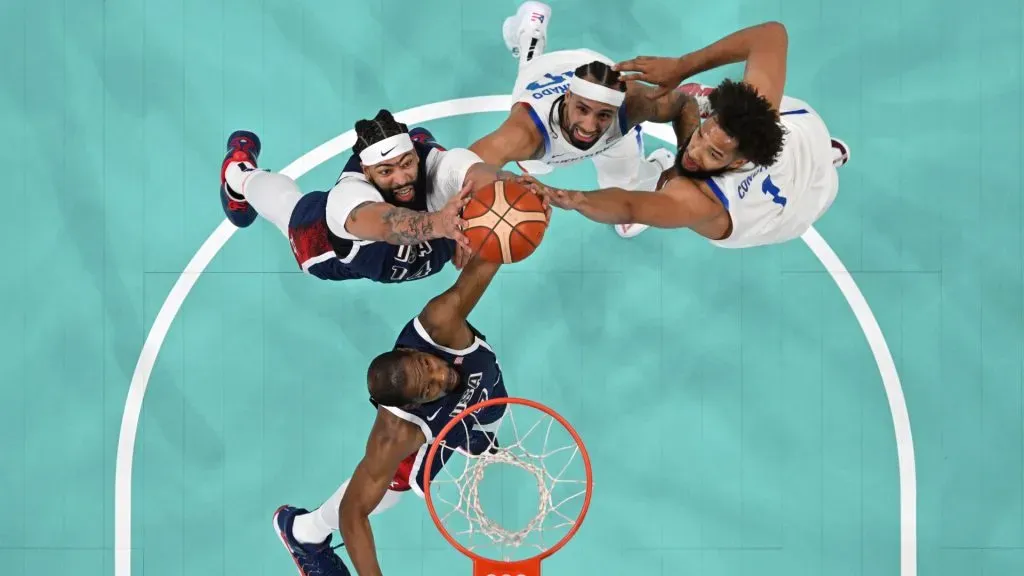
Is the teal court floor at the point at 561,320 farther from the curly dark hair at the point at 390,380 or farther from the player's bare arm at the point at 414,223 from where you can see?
the player's bare arm at the point at 414,223

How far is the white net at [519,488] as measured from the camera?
235 inches

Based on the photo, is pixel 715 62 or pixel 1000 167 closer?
pixel 715 62

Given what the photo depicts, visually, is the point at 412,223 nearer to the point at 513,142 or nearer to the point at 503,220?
the point at 503,220

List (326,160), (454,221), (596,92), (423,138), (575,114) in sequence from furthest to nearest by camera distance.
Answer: (326,160), (423,138), (575,114), (596,92), (454,221)

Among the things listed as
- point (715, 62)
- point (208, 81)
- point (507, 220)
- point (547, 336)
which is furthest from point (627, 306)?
point (208, 81)

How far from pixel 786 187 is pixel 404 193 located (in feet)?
6.57

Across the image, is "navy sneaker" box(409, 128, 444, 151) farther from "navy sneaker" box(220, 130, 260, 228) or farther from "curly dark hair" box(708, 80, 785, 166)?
"curly dark hair" box(708, 80, 785, 166)

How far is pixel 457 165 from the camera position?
4.58m

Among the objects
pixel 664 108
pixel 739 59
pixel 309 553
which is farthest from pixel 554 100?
pixel 309 553

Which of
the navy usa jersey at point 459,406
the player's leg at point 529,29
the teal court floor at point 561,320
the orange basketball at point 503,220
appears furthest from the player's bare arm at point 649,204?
the player's leg at point 529,29

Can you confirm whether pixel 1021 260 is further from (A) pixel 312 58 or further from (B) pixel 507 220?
(A) pixel 312 58

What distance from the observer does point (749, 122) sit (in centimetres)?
424

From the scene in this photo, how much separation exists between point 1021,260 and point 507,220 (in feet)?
14.4

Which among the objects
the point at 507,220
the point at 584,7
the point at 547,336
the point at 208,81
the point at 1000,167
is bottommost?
the point at 547,336
